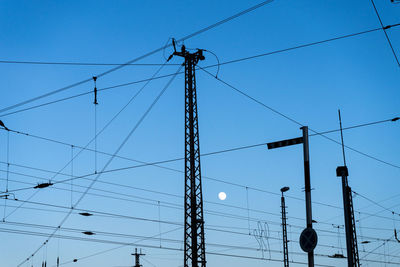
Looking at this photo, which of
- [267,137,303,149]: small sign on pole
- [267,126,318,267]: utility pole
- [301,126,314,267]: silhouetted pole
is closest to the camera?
[267,126,318,267]: utility pole

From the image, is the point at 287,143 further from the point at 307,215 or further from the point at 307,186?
the point at 307,215

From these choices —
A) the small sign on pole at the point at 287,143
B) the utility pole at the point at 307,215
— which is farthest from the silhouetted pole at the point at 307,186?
the small sign on pole at the point at 287,143

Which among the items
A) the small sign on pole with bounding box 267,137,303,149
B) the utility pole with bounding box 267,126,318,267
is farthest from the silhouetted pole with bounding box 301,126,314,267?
the small sign on pole with bounding box 267,137,303,149

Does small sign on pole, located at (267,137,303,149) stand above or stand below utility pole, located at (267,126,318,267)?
above

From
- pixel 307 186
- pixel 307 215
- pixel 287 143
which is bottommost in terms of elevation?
pixel 307 215

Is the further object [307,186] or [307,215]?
[307,186]

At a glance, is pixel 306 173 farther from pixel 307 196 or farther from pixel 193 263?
pixel 193 263

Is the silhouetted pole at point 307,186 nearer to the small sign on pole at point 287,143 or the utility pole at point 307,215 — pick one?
the utility pole at point 307,215

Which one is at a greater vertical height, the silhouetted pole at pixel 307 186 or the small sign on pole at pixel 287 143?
the small sign on pole at pixel 287 143

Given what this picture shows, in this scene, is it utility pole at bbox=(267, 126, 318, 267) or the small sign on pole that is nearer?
utility pole at bbox=(267, 126, 318, 267)

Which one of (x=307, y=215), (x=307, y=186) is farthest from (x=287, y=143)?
(x=307, y=215)

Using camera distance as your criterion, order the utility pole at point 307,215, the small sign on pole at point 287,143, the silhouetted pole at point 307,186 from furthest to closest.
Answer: the small sign on pole at point 287,143 → the silhouetted pole at point 307,186 → the utility pole at point 307,215

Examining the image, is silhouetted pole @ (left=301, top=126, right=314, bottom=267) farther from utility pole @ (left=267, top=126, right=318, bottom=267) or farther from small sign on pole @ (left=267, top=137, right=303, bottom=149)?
small sign on pole @ (left=267, top=137, right=303, bottom=149)

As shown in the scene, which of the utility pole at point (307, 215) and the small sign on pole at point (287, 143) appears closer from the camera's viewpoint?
the utility pole at point (307, 215)
